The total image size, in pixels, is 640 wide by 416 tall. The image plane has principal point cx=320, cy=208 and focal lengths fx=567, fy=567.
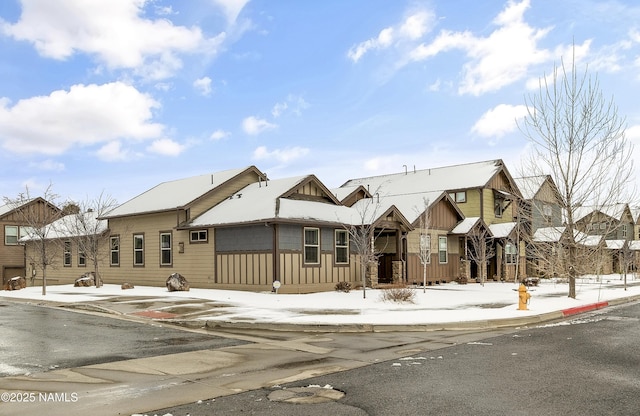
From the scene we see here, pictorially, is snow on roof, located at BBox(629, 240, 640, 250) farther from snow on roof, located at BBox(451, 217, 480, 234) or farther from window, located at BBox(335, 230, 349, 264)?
window, located at BBox(335, 230, 349, 264)

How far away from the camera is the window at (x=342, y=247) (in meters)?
27.0

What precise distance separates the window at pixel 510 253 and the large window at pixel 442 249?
17.1 feet

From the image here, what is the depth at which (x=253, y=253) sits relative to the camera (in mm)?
24625

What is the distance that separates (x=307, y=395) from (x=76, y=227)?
30.0m

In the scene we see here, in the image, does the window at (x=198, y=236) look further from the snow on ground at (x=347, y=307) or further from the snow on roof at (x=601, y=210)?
the snow on roof at (x=601, y=210)

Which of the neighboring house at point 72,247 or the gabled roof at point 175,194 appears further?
the neighboring house at point 72,247

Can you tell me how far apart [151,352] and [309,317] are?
18.2 feet

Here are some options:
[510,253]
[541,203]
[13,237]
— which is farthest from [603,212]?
[13,237]

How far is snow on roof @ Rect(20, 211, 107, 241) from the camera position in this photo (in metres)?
32.8

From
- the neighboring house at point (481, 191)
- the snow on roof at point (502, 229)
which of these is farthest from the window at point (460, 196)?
the snow on roof at point (502, 229)

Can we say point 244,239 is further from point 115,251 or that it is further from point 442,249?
point 442,249

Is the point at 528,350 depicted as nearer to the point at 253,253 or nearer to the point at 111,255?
the point at 253,253

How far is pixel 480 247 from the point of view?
34.2 meters

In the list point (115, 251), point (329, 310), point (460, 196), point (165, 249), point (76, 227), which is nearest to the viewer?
point (329, 310)
